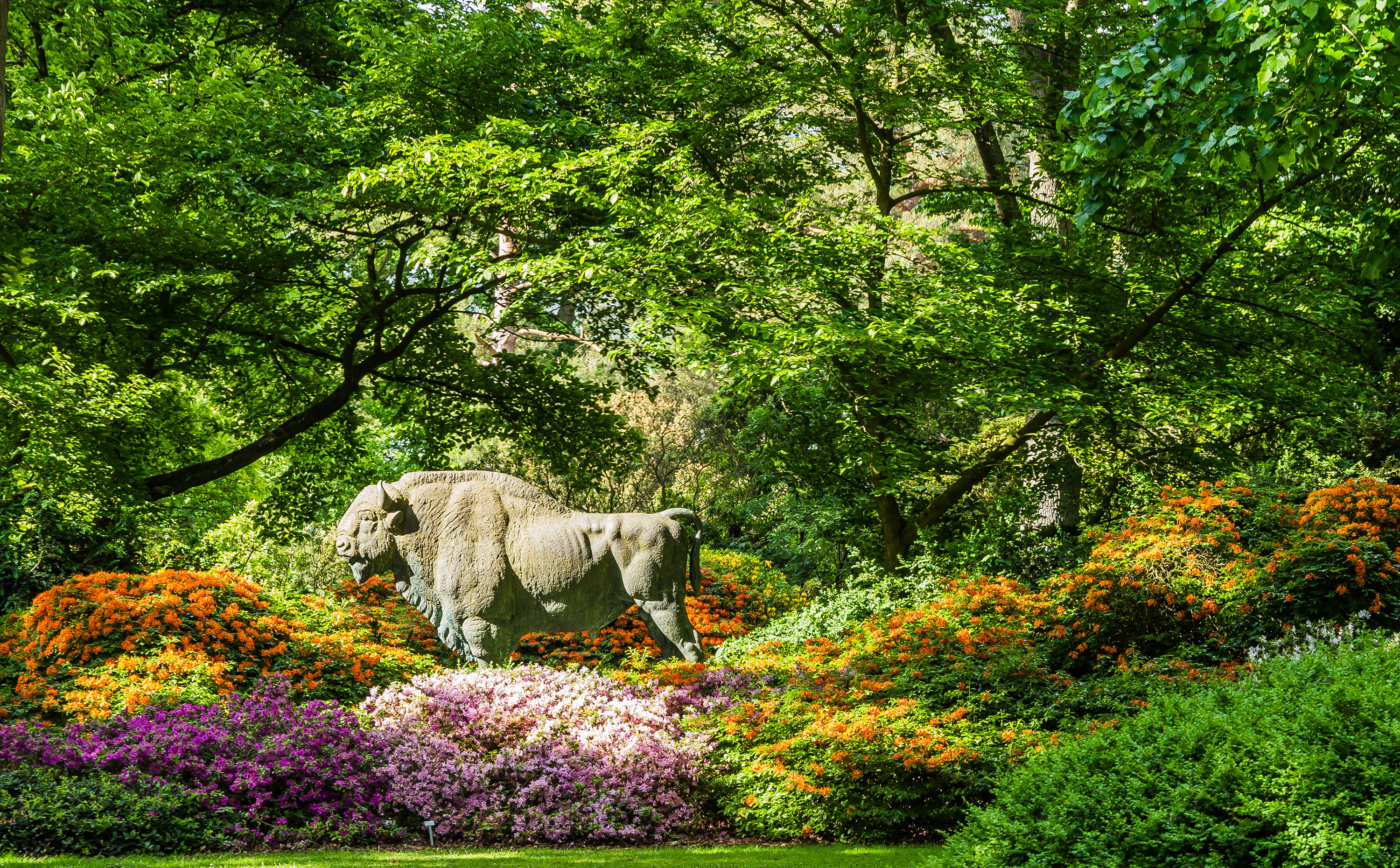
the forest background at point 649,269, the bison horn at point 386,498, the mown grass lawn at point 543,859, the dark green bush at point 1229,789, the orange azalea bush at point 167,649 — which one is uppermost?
the forest background at point 649,269

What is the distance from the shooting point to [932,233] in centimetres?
1243

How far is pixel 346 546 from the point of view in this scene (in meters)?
9.88

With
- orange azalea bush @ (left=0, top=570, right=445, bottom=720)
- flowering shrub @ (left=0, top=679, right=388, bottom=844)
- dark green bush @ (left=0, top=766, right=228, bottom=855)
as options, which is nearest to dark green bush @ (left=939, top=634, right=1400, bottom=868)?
flowering shrub @ (left=0, top=679, right=388, bottom=844)

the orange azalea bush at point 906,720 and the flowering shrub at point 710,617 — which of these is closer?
the orange azalea bush at point 906,720

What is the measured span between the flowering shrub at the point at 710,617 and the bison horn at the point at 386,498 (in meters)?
1.97

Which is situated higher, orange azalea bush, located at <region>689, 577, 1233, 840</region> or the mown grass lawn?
orange azalea bush, located at <region>689, 577, 1233, 840</region>

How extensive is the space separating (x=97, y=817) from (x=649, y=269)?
655 centimetres

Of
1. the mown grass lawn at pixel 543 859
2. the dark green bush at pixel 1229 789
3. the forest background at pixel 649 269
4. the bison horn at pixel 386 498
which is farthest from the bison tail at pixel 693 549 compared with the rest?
the dark green bush at pixel 1229 789

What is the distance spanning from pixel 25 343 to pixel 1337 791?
13.3 meters

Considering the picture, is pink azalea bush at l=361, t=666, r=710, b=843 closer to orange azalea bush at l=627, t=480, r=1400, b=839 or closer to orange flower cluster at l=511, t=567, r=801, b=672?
orange azalea bush at l=627, t=480, r=1400, b=839

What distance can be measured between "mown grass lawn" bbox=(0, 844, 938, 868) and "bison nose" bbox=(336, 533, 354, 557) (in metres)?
3.07

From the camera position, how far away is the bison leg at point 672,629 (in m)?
10.4

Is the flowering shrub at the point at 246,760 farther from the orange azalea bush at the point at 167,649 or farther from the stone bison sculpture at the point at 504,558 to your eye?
the stone bison sculpture at the point at 504,558

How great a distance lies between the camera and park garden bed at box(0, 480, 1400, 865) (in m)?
7.59
